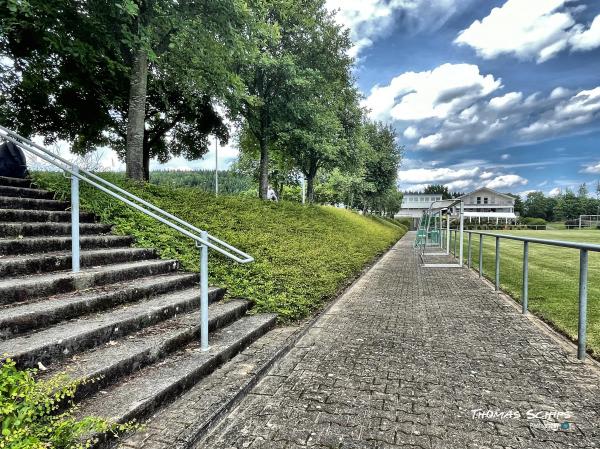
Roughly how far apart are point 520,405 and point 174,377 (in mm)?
2677

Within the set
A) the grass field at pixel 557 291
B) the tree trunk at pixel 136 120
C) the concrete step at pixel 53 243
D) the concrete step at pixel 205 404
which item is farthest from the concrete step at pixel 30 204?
the grass field at pixel 557 291

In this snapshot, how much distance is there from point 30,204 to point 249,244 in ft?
12.3

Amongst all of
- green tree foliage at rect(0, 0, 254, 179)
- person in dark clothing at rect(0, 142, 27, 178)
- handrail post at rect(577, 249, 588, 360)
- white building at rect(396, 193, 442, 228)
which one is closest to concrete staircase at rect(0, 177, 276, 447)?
person in dark clothing at rect(0, 142, 27, 178)

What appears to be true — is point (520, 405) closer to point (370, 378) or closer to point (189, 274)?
point (370, 378)

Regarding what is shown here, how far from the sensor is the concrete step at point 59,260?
3744mm

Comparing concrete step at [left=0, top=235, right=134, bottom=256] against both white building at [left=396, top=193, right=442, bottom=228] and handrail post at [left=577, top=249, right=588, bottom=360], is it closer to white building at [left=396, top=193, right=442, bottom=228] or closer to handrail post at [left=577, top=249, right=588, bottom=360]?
handrail post at [left=577, top=249, right=588, bottom=360]

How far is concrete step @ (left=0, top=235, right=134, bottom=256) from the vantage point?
409cm

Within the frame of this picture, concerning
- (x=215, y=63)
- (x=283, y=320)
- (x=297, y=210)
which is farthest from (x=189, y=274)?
(x=297, y=210)

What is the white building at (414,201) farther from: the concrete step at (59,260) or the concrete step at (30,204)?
the concrete step at (59,260)

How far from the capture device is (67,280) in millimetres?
3764

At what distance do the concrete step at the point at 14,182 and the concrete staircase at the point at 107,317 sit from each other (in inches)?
20.5

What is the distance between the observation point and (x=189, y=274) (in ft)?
17.1

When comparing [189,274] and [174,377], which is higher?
[189,274]

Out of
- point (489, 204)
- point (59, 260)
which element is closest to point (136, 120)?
point (59, 260)
